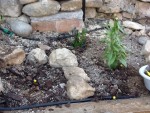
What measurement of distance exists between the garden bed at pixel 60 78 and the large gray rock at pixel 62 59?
0.15ft

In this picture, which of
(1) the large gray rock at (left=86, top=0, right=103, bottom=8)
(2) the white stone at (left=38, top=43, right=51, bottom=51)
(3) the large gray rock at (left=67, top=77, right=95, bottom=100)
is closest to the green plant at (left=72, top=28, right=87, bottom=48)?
(2) the white stone at (left=38, top=43, right=51, bottom=51)

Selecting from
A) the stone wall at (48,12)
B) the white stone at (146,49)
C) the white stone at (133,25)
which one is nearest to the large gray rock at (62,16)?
the stone wall at (48,12)

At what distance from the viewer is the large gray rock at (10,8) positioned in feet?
11.0

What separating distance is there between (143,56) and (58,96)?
36.4 inches

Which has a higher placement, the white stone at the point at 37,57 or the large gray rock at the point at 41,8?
the large gray rock at the point at 41,8

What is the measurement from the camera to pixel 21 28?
10.6 ft

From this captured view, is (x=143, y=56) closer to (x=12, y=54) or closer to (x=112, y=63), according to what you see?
(x=112, y=63)

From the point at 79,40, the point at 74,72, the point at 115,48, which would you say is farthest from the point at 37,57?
the point at 115,48

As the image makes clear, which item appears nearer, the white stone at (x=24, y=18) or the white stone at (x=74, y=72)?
the white stone at (x=74, y=72)

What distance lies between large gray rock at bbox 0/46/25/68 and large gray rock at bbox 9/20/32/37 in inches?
14.6

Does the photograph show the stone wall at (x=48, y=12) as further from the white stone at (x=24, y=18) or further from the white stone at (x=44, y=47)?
the white stone at (x=44, y=47)

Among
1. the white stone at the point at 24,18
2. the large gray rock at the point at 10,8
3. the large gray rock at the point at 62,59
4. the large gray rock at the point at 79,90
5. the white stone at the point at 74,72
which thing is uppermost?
the large gray rock at the point at 10,8

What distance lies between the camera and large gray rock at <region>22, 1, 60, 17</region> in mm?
3305

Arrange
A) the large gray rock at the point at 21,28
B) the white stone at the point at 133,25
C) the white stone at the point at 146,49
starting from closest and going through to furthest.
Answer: the white stone at the point at 146,49 < the large gray rock at the point at 21,28 < the white stone at the point at 133,25
